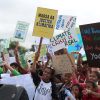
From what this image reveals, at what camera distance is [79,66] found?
363 inches

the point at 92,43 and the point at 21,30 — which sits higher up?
the point at 21,30

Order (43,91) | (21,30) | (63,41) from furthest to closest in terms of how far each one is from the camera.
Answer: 1. (21,30)
2. (63,41)
3. (43,91)

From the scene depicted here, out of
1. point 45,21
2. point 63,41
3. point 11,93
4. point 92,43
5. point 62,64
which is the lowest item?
point 11,93

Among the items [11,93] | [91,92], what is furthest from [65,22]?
[11,93]

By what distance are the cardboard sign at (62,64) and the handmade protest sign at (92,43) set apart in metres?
0.48

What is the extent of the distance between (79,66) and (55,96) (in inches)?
116

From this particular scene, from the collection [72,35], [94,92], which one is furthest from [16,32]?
[94,92]

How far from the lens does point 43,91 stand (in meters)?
6.41

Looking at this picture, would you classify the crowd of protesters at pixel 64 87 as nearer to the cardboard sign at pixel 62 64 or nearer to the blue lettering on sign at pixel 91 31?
the cardboard sign at pixel 62 64

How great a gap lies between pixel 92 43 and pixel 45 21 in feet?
6.60

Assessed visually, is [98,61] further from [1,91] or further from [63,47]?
[1,91]

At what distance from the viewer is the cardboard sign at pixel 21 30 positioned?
1220 centimetres

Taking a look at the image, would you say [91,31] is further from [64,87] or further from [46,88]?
[46,88]

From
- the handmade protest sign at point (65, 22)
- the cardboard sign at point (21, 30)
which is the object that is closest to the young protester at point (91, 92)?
the handmade protest sign at point (65, 22)
